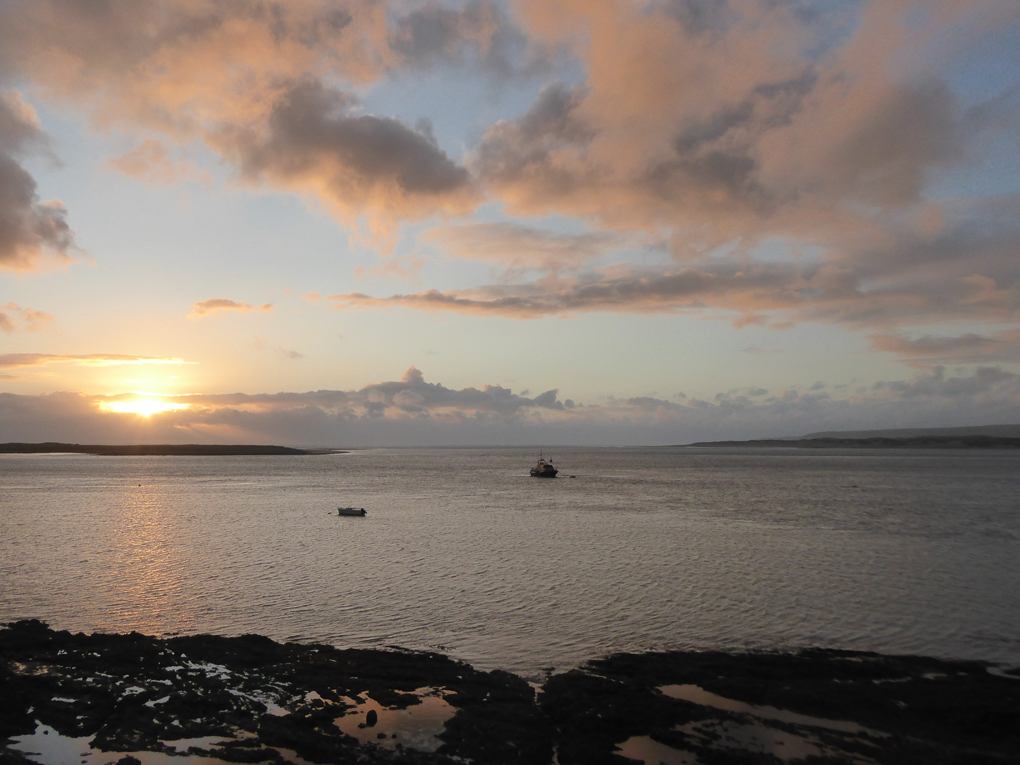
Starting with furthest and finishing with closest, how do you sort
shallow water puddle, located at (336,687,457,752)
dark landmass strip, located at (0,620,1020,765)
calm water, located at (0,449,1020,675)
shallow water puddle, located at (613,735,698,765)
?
calm water, located at (0,449,1020,675) → shallow water puddle, located at (336,687,457,752) → dark landmass strip, located at (0,620,1020,765) → shallow water puddle, located at (613,735,698,765)

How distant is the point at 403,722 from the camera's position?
13.1 m

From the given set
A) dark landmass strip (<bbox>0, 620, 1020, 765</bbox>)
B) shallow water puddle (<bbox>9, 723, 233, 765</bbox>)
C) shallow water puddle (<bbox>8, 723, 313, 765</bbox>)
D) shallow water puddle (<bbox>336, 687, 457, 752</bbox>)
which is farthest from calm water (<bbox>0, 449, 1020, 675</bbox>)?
shallow water puddle (<bbox>9, 723, 233, 765</bbox>)

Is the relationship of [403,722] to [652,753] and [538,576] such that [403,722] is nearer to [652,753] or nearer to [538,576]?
[652,753]

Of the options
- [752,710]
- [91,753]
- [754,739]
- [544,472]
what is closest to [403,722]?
[91,753]

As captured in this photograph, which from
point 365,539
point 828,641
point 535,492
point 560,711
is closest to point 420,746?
point 560,711

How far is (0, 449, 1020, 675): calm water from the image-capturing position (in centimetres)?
1947

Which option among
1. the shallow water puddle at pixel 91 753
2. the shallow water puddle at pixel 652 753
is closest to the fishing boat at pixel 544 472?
the shallow water puddle at pixel 652 753

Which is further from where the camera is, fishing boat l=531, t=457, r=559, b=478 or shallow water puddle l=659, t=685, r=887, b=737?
fishing boat l=531, t=457, r=559, b=478

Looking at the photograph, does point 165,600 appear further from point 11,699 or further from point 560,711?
point 560,711

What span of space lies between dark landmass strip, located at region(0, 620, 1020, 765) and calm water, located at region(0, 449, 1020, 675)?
2.04 m

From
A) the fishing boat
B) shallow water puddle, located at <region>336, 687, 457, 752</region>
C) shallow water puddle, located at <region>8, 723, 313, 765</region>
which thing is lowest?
the fishing boat

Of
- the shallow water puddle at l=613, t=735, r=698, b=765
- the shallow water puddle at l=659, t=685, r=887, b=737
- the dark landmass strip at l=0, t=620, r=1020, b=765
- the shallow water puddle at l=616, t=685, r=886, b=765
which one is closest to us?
the shallow water puddle at l=613, t=735, r=698, b=765

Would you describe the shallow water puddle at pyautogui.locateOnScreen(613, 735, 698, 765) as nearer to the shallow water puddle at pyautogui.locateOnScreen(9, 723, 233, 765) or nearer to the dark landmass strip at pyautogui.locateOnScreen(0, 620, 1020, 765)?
the dark landmass strip at pyautogui.locateOnScreen(0, 620, 1020, 765)

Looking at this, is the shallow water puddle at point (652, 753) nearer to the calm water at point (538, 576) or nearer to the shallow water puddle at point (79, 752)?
the calm water at point (538, 576)
